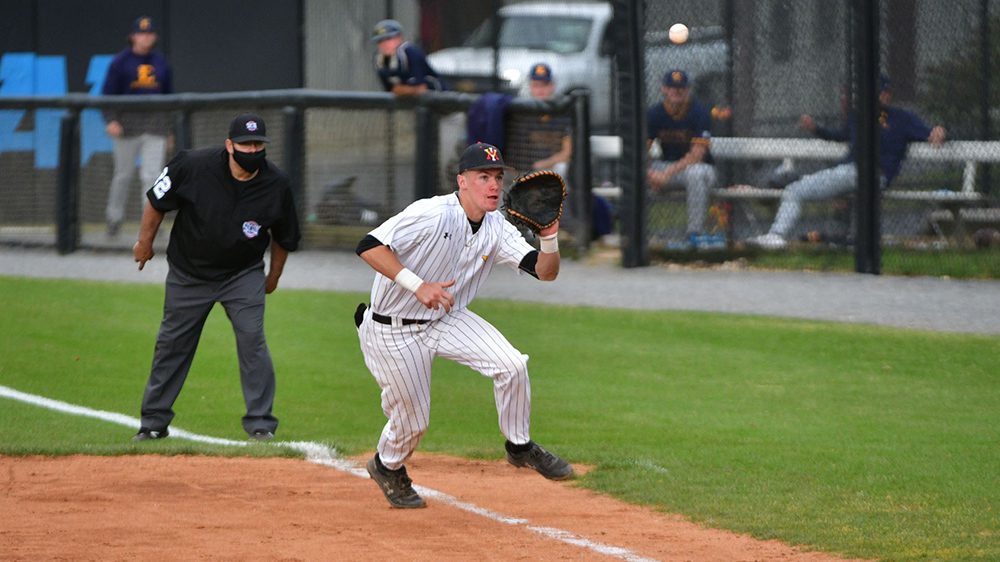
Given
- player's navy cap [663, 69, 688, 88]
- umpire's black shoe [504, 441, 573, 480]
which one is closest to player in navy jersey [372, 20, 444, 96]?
player's navy cap [663, 69, 688, 88]

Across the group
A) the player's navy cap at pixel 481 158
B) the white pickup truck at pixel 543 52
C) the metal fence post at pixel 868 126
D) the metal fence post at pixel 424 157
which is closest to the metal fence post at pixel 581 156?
the metal fence post at pixel 424 157

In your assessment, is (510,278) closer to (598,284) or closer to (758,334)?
(598,284)

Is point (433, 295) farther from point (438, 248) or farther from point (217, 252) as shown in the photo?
point (217, 252)

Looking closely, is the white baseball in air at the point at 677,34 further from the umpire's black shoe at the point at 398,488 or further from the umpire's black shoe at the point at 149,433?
the umpire's black shoe at the point at 398,488

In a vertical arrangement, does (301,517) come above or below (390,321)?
below

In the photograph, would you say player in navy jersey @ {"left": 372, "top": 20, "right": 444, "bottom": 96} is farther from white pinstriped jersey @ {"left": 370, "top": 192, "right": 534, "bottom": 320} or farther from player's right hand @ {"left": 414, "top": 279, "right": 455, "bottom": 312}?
player's right hand @ {"left": 414, "top": 279, "right": 455, "bottom": 312}

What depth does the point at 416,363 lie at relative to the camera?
6887mm

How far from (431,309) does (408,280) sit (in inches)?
11.1

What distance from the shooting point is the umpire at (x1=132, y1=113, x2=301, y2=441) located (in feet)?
28.0

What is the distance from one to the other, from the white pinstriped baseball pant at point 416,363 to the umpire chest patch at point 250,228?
1.79 m

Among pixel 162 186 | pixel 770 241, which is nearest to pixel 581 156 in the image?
pixel 770 241

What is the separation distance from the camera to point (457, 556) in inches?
236

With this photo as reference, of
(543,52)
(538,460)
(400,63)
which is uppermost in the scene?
(543,52)

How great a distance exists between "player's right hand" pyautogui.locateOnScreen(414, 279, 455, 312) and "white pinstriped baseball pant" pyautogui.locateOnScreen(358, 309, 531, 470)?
1.23 ft
